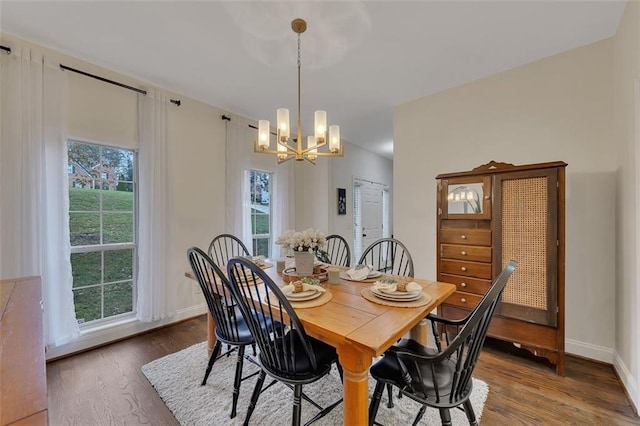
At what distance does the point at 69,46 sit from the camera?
92.1 inches

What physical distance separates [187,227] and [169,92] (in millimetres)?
1557

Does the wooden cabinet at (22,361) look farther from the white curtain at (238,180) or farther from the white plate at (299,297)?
the white curtain at (238,180)

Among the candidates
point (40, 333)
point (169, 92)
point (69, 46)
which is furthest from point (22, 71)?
point (40, 333)

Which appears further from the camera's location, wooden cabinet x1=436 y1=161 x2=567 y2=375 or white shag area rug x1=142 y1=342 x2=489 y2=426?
wooden cabinet x1=436 y1=161 x2=567 y2=375

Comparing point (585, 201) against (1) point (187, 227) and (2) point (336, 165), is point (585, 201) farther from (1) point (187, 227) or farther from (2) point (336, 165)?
(1) point (187, 227)

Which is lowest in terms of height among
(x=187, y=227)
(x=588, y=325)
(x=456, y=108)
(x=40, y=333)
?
(x=588, y=325)

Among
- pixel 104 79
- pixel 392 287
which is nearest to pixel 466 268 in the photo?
pixel 392 287

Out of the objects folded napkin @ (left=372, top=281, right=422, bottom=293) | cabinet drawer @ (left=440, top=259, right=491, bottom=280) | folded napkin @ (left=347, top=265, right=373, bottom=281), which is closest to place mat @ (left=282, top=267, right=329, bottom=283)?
folded napkin @ (left=347, top=265, right=373, bottom=281)

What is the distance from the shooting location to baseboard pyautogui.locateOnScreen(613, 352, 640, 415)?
175 centimetres

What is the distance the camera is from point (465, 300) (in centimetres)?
251

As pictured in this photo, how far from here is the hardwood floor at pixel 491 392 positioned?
171 cm

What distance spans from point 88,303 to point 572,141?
185 inches

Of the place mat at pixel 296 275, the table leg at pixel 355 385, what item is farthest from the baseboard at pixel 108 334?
the table leg at pixel 355 385

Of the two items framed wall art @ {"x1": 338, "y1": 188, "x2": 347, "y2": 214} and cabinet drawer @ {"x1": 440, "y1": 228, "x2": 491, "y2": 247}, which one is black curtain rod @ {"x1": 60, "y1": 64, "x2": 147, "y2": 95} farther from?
cabinet drawer @ {"x1": 440, "y1": 228, "x2": 491, "y2": 247}
